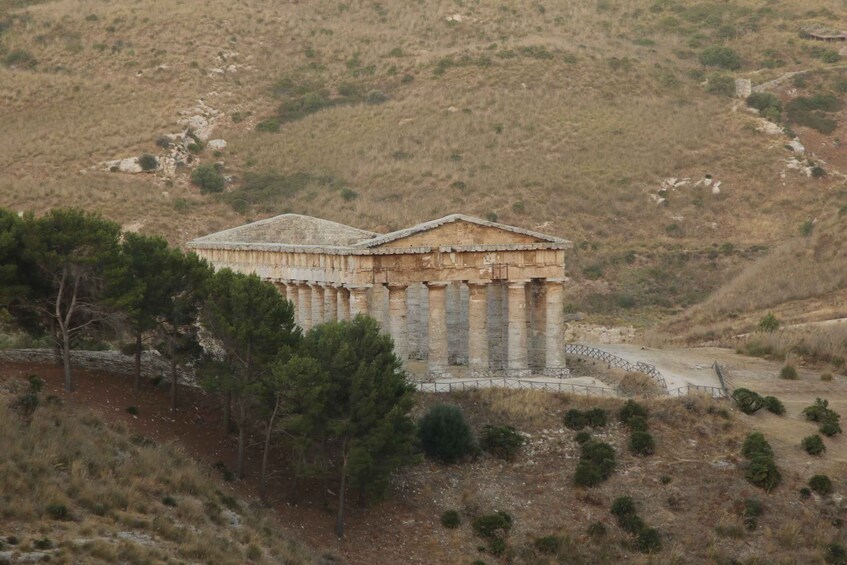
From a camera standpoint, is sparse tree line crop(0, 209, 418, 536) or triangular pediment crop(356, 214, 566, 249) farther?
triangular pediment crop(356, 214, 566, 249)

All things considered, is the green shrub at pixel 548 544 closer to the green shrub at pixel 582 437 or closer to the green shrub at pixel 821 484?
the green shrub at pixel 582 437

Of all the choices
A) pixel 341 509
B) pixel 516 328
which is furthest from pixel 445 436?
pixel 516 328

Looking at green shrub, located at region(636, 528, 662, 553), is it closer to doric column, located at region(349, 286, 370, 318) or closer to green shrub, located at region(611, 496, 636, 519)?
green shrub, located at region(611, 496, 636, 519)

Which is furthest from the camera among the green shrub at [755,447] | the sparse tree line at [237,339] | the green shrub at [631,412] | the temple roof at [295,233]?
the temple roof at [295,233]

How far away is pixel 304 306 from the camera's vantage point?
5641 centimetres

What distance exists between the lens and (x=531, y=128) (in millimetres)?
107188

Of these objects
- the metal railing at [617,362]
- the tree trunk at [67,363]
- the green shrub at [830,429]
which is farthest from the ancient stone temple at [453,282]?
the tree trunk at [67,363]

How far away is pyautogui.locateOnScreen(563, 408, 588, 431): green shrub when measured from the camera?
47.5m

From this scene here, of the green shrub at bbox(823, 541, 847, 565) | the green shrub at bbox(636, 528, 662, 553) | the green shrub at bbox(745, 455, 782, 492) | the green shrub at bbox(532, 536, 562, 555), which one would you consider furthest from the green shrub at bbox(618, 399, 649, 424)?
the green shrub at bbox(823, 541, 847, 565)

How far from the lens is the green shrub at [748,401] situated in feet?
161

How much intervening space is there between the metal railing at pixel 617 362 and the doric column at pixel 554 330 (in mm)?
3586

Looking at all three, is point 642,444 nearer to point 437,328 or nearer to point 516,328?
point 516,328

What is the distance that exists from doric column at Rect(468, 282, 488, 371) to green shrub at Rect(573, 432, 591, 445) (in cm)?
622

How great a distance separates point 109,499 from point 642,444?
806 inches
